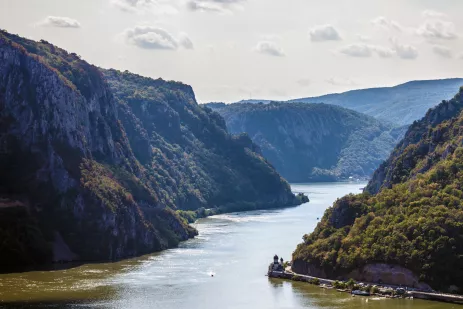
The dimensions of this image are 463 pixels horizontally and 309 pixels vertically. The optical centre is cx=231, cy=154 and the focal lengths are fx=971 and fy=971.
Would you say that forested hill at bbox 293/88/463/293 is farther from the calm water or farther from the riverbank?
the calm water

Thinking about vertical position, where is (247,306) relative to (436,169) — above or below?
below

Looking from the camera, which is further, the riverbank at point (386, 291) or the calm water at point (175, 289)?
the calm water at point (175, 289)

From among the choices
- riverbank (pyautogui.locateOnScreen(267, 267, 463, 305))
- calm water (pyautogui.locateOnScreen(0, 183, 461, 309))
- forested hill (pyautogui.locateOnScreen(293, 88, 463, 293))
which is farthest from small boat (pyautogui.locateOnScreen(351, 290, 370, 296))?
forested hill (pyautogui.locateOnScreen(293, 88, 463, 293))

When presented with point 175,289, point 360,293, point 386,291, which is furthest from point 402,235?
point 175,289

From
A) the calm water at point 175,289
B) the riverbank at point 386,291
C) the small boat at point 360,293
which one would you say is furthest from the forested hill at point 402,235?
the calm water at point 175,289

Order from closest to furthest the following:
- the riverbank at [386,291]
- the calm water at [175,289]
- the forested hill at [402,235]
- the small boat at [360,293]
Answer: the riverbank at [386,291], the calm water at [175,289], the small boat at [360,293], the forested hill at [402,235]

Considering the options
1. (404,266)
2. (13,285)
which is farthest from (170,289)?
(404,266)

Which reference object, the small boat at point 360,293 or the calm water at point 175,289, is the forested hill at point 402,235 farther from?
the calm water at point 175,289

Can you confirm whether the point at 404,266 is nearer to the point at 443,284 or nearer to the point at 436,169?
the point at 443,284
